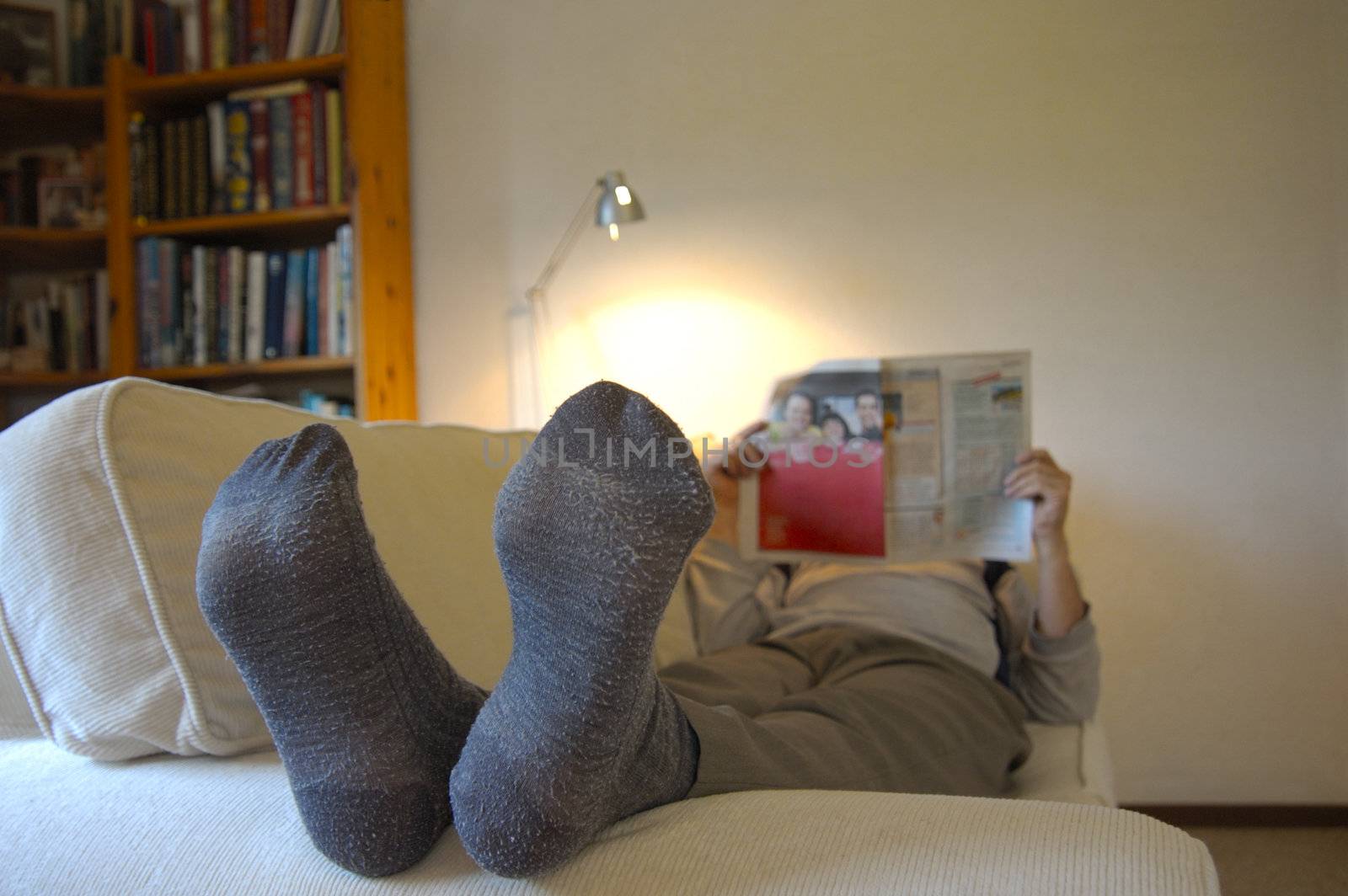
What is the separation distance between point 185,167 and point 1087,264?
1.81m

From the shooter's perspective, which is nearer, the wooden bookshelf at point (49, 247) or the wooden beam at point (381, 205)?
the wooden beam at point (381, 205)

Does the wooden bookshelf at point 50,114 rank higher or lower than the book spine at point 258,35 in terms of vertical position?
lower

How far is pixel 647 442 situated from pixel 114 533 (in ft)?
1.24

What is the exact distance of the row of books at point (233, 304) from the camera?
6.79 ft

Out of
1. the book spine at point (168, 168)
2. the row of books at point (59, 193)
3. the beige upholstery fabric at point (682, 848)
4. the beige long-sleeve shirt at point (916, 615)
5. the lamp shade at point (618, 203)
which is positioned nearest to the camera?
the beige upholstery fabric at point (682, 848)

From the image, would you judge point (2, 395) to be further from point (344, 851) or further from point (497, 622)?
point (344, 851)

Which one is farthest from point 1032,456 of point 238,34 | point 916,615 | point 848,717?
point 238,34

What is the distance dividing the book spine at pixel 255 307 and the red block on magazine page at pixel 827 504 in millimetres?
1243

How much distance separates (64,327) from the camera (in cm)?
220

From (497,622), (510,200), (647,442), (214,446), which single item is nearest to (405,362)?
(510,200)

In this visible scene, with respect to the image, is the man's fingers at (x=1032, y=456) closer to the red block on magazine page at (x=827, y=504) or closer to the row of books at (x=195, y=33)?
the red block on magazine page at (x=827, y=504)

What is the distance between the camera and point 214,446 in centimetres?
73

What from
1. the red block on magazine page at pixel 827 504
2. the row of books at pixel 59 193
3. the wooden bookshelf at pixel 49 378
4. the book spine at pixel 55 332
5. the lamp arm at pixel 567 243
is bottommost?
the red block on magazine page at pixel 827 504

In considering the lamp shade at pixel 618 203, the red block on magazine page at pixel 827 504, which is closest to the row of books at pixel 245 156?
the lamp shade at pixel 618 203
